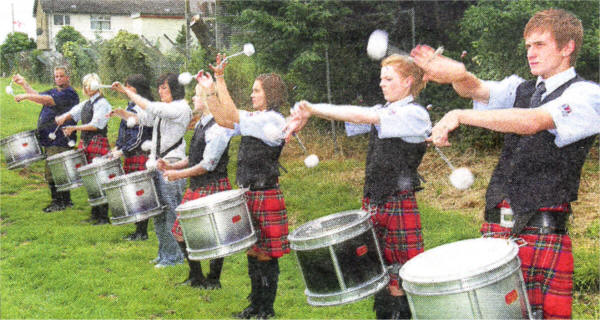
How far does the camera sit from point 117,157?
20.1 ft

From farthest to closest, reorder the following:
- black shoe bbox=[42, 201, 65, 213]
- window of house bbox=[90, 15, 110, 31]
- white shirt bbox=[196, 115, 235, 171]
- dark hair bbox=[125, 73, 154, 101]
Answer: window of house bbox=[90, 15, 110, 31] < black shoe bbox=[42, 201, 65, 213] < dark hair bbox=[125, 73, 154, 101] < white shirt bbox=[196, 115, 235, 171]

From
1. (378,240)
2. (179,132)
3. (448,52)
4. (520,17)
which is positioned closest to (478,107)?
(378,240)

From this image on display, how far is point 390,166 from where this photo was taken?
10.4ft

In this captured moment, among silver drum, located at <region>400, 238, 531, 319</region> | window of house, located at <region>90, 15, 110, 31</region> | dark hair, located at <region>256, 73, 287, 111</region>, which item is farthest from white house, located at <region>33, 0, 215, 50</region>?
silver drum, located at <region>400, 238, 531, 319</region>

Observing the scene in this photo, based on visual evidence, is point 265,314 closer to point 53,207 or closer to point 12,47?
point 53,207

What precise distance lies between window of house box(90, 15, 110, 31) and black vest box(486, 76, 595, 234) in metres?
27.8

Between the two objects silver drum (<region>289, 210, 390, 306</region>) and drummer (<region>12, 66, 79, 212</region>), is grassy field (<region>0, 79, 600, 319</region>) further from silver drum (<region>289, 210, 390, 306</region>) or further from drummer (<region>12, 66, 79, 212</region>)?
silver drum (<region>289, 210, 390, 306</region>)

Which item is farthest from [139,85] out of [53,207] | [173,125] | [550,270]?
[550,270]

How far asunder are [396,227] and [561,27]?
1.39 meters

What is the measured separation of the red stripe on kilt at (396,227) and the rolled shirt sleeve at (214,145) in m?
1.60

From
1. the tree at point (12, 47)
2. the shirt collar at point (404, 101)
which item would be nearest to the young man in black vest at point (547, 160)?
the shirt collar at point (404, 101)

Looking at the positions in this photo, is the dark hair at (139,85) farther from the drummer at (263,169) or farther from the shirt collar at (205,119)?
the drummer at (263,169)

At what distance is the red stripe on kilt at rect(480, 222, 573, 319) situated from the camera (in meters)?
2.36

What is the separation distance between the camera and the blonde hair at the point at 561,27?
2.31 metres
